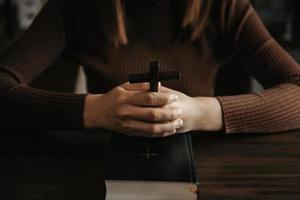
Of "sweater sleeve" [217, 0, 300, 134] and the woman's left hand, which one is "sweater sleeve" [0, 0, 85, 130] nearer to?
the woman's left hand

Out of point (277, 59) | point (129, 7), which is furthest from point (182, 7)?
point (277, 59)

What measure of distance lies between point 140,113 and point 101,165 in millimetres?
116

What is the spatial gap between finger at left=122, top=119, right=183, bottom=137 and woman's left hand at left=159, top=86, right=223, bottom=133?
0.04 m

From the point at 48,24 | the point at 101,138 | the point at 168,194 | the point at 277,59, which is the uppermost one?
the point at 48,24

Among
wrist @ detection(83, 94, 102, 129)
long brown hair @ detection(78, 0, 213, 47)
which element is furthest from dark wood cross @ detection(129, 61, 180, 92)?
long brown hair @ detection(78, 0, 213, 47)

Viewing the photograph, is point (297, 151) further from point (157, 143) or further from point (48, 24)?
point (48, 24)

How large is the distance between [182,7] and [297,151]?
59 centimetres

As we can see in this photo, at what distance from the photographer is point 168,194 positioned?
0.62 meters

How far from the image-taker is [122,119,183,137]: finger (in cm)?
78

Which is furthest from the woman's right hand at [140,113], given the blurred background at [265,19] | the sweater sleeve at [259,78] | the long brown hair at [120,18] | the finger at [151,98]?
the blurred background at [265,19]

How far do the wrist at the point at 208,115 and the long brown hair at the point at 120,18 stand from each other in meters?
0.38

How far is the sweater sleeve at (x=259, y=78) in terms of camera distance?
35.9 inches

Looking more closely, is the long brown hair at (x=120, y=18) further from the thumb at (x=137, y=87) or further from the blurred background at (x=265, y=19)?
the blurred background at (x=265, y=19)

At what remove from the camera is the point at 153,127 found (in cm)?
78
